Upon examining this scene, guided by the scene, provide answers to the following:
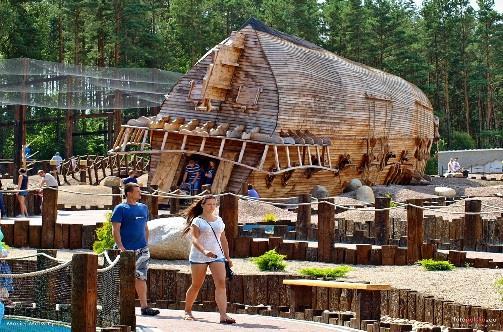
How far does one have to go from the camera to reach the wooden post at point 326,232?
70.0 feet

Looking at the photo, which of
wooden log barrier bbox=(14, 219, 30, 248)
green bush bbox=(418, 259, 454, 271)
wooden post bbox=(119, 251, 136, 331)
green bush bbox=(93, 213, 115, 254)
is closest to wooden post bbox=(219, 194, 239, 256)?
green bush bbox=(93, 213, 115, 254)

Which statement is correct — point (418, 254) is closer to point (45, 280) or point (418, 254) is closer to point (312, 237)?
point (312, 237)

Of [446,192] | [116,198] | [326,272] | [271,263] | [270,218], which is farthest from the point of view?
[446,192]

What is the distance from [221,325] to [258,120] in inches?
944

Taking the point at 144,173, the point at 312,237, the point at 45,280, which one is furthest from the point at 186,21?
the point at 45,280

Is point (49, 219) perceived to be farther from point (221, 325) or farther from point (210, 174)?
point (210, 174)

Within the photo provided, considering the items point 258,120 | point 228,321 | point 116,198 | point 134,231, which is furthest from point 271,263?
point 258,120

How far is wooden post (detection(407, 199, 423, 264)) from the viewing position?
68.3 feet

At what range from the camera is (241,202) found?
1226 inches

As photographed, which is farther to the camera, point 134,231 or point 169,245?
point 169,245

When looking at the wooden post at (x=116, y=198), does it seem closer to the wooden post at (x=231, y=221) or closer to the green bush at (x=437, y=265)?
the wooden post at (x=231, y=221)

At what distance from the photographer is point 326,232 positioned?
21562 millimetres

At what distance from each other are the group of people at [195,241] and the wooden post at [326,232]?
7.66 meters

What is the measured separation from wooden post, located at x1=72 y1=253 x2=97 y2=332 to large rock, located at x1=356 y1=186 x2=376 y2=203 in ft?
96.6
